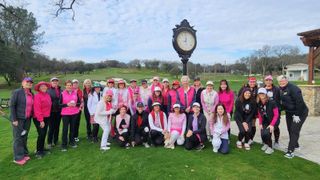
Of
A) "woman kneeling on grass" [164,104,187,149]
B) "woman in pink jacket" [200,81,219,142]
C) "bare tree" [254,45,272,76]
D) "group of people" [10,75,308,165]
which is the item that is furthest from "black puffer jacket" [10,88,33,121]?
"bare tree" [254,45,272,76]

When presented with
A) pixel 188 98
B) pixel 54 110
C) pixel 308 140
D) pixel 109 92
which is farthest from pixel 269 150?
pixel 54 110

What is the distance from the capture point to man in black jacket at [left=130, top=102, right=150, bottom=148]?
22.4 ft

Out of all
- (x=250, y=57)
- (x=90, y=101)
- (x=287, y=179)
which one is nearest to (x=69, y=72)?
(x=250, y=57)

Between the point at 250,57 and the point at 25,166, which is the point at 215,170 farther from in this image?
the point at 250,57

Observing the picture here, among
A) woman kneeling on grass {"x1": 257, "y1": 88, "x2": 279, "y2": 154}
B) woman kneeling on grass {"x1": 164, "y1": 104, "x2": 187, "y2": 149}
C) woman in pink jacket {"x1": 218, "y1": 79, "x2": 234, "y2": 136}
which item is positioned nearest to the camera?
woman kneeling on grass {"x1": 257, "y1": 88, "x2": 279, "y2": 154}

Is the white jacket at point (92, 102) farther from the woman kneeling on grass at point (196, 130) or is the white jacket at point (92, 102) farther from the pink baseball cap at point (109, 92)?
the woman kneeling on grass at point (196, 130)

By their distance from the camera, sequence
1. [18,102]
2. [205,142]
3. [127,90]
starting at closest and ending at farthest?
[18,102], [205,142], [127,90]

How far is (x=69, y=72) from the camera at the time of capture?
5719 cm

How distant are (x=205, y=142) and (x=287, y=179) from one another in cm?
236

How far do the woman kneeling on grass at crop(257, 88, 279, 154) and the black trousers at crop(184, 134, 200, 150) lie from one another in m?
1.40

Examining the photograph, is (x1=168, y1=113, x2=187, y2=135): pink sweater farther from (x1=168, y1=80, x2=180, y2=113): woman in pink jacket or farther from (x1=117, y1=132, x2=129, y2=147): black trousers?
(x1=117, y1=132, x2=129, y2=147): black trousers

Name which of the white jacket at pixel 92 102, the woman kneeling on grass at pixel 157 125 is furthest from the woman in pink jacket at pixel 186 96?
the white jacket at pixel 92 102

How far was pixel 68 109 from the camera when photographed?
672cm

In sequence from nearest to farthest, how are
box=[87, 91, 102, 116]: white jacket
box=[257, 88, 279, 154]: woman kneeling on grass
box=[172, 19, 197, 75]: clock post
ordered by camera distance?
box=[257, 88, 279, 154]: woman kneeling on grass < box=[87, 91, 102, 116]: white jacket < box=[172, 19, 197, 75]: clock post
